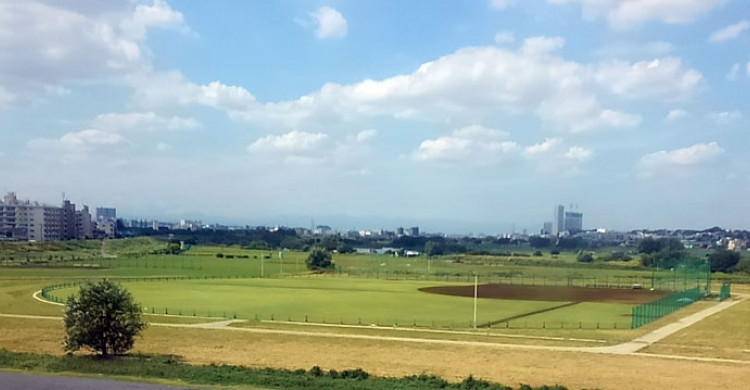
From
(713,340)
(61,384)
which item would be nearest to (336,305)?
(713,340)

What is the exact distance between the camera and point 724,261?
391ft

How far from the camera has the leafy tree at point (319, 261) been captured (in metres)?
113

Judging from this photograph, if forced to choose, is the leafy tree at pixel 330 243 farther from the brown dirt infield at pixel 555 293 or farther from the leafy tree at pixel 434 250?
the brown dirt infield at pixel 555 293

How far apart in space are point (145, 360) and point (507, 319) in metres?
28.3

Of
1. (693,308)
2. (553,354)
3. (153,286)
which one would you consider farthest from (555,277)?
(553,354)

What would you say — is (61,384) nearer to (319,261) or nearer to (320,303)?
(320,303)

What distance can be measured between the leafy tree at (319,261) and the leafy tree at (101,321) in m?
82.7

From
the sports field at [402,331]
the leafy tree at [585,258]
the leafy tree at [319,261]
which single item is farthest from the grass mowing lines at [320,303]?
the leafy tree at [585,258]

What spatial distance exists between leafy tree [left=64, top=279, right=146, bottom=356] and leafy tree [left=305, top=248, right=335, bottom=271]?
271 feet

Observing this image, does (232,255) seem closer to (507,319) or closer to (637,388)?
(507,319)

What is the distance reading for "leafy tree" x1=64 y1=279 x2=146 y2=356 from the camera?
2897 centimetres

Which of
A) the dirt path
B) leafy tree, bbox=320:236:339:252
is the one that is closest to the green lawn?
the dirt path

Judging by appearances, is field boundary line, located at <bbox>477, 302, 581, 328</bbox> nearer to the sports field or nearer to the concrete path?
the sports field

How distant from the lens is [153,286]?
75500 mm
